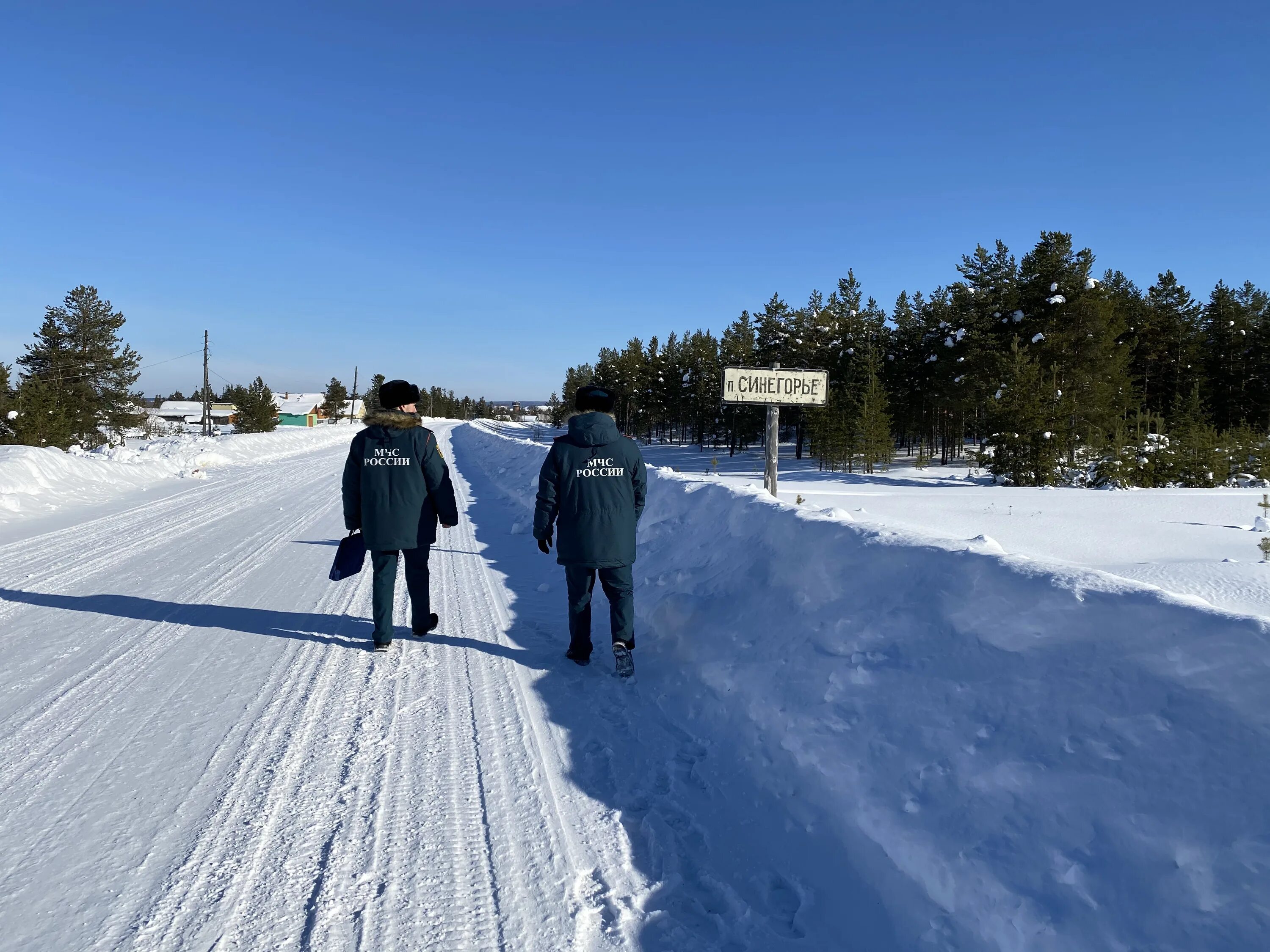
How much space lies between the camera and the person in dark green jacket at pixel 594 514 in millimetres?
4547

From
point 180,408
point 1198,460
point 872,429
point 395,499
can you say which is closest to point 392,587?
point 395,499

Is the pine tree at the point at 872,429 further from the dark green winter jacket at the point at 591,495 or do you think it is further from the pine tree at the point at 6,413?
the pine tree at the point at 6,413

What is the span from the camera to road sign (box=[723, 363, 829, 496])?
25.8 feet

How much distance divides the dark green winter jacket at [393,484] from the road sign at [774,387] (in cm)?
369

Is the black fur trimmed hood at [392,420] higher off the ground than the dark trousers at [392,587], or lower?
higher

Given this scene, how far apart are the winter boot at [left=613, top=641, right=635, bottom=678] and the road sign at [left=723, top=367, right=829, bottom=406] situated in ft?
12.5

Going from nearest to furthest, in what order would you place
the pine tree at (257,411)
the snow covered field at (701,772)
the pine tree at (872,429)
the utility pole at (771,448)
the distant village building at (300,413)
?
the snow covered field at (701,772)
the utility pole at (771,448)
the pine tree at (872,429)
the pine tree at (257,411)
the distant village building at (300,413)

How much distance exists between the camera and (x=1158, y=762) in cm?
216

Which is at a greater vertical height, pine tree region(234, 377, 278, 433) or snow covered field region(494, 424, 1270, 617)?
pine tree region(234, 377, 278, 433)

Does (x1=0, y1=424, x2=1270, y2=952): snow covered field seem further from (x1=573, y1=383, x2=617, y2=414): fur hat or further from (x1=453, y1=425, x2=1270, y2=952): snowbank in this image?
(x1=573, y1=383, x2=617, y2=414): fur hat

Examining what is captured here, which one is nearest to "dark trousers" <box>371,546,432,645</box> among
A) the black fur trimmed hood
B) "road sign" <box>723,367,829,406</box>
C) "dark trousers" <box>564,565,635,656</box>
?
the black fur trimmed hood

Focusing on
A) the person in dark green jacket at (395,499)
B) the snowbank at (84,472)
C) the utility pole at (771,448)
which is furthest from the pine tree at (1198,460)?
the snowbank at (84,472)

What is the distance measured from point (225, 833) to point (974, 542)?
3.89m

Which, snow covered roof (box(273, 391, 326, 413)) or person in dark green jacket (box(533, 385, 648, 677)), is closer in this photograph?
person in dark green jacket (box(533, 385, 648, 677))
